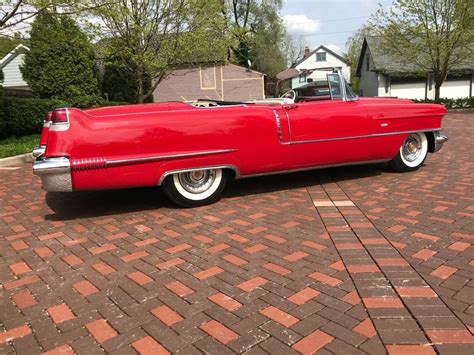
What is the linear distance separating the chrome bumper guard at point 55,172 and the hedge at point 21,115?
294 inches

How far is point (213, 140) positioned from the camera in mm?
4488

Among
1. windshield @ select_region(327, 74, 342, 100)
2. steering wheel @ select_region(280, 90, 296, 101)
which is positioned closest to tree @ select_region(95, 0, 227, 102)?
steering wheel @ select_region(280, 90, 296, 101)

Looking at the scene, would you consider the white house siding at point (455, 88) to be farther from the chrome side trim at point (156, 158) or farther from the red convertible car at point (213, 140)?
the chrome side trim at point (156, 158)

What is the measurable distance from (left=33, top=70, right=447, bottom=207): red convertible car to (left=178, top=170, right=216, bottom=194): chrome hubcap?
11 mm

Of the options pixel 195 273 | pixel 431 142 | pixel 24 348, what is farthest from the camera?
pixel 431 142

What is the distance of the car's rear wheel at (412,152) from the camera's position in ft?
19.8

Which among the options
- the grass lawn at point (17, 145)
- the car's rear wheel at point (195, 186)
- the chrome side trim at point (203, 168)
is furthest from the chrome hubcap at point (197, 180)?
the grass lawn at point (17, 145)

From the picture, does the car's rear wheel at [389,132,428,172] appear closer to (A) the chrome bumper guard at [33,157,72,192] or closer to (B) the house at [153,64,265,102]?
(A) the chrome bumper guard at [33,157,72,192]

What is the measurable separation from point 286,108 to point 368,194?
4.66 ft

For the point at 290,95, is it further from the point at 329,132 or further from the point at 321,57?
the point at 321,57

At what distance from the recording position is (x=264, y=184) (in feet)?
18.7

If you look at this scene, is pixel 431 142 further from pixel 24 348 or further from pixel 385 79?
pixel 385 79

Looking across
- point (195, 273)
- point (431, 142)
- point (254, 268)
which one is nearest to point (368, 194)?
point (431, 142)

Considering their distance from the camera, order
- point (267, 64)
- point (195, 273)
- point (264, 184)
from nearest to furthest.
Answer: point (195, 273) → point (264, 184) → point (267, 64)
